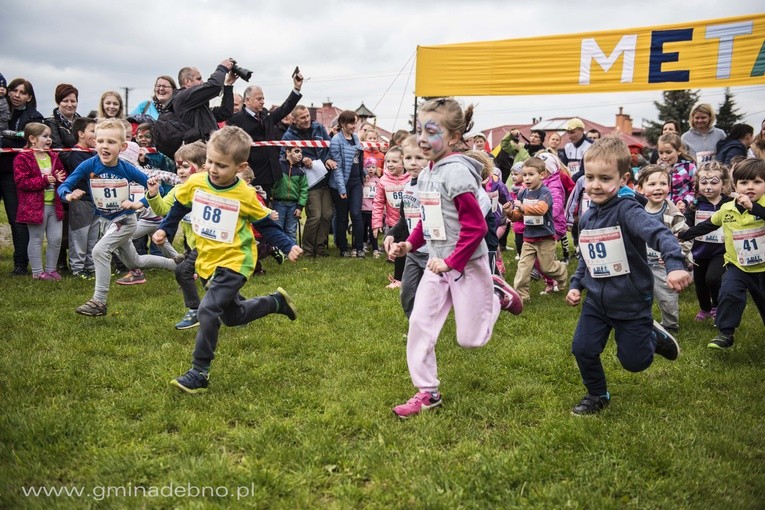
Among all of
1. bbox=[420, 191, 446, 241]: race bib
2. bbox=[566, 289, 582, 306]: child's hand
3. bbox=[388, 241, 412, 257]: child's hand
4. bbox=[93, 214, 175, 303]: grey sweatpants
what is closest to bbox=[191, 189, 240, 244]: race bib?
bbox=[388, 241, 412, 257]: child's hand

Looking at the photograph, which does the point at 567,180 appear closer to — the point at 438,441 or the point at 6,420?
the point at 438,441

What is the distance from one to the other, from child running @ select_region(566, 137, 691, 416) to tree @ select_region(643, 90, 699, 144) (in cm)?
4980

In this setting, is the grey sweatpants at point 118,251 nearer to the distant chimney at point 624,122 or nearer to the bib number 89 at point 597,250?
the bib number 89 at point 597,250

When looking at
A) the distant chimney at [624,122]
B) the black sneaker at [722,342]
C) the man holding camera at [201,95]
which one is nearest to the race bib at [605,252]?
the black sneaker at [722,342]

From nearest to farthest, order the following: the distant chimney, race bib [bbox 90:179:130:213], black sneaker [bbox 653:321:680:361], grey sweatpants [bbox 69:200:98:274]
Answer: black sneaker [bbox 653:321:680:361]
race bib [bbox 90:179:130:213]
grey sweatpants [bbox 69:200:98:274]
the distant chimney

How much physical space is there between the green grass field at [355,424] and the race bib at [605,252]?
1035 mm

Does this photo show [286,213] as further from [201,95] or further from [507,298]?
[507,298]

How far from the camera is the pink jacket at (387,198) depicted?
32.6 ft

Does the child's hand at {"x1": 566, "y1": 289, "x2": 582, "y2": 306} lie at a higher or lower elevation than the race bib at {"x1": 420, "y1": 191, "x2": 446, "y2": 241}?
lower

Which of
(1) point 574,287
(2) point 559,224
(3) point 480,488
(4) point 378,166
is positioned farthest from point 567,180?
(3) point 480,488

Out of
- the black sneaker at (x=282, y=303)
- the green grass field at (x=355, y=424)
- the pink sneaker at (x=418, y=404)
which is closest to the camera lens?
the green grass field at (x=355, y=424)

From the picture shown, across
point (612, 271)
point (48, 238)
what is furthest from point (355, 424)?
point (48, 238)

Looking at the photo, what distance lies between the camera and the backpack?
29.5 feet

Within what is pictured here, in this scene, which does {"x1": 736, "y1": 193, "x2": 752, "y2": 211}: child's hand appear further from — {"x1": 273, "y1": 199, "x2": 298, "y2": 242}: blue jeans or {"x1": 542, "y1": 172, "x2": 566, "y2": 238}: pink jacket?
{"x1": 273, "y1": 199, "x2": 298, "y2": 242}: blue jeans
